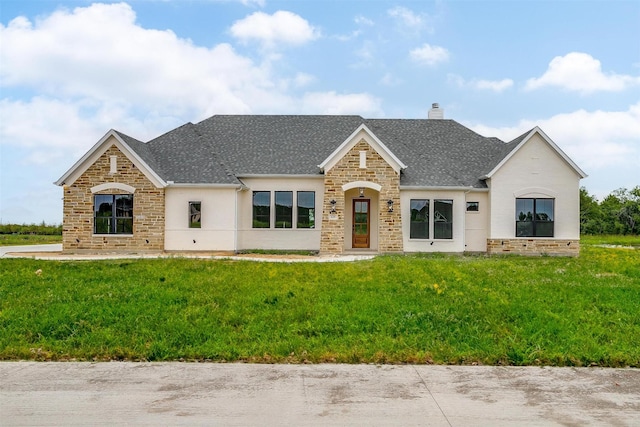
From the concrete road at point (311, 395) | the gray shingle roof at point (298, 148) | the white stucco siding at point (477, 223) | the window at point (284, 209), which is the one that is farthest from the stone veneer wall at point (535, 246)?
the concrete road at point (311, 395)

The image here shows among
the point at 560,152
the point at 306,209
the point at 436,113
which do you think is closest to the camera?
the point at 560,152

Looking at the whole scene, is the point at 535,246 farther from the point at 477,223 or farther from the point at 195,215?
the point at 195,215

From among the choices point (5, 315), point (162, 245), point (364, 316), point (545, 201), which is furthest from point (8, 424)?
point (545, 201)

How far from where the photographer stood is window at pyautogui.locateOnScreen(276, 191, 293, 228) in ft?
73.7

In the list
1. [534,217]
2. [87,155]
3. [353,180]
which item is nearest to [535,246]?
[534,217]

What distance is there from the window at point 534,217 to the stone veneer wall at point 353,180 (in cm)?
575

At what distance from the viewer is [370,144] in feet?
69.7

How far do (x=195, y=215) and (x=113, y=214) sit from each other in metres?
3.54

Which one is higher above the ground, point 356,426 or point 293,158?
point 293,158

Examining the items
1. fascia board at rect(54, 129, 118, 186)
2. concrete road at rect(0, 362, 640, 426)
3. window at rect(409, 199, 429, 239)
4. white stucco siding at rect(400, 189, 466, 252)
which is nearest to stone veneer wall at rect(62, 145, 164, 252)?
fascia board at rect(54, 129, 118, 186)

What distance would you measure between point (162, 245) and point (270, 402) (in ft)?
55.6

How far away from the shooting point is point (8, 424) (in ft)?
16.2

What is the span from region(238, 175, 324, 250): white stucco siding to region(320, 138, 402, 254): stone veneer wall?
3.57 ft

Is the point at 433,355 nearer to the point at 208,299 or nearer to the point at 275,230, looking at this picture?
the point at 208,299
